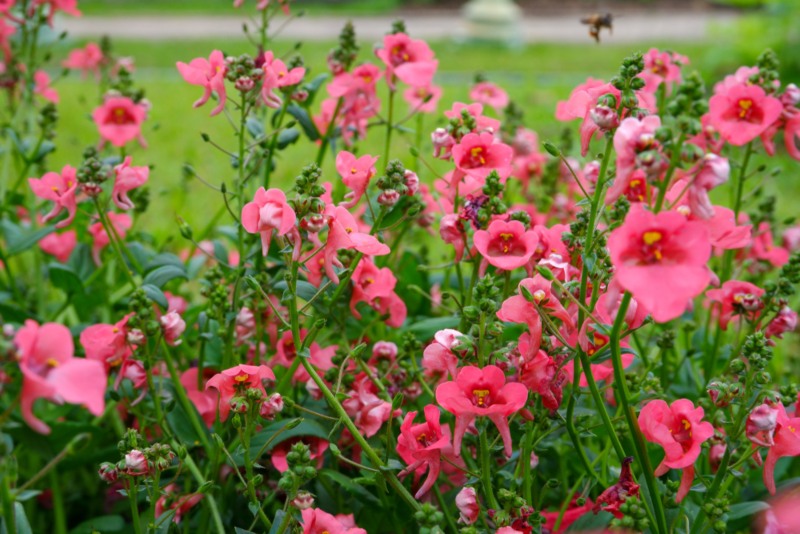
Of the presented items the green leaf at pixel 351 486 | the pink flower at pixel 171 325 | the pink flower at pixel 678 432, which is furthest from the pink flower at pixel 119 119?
the pink flower at pixel 678 432

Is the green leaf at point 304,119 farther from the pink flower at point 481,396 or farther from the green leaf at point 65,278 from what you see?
the pink flower at point 481,396

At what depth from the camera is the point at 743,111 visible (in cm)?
130

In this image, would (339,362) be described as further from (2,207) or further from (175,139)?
(175,139)

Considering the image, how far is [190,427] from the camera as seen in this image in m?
1.47

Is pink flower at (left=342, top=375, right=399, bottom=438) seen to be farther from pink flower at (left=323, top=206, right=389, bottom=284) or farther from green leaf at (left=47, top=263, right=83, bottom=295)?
green leaf at (left=47, top=263, right=83, bottom=295)

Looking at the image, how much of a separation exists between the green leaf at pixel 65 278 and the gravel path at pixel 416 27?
681 cm

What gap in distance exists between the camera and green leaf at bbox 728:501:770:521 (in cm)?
127

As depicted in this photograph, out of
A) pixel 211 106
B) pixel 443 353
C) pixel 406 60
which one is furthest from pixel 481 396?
pixel 211 106

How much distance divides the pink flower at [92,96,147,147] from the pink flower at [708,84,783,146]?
3.77 ft

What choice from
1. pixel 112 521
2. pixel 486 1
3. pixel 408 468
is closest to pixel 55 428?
pixel 112 521

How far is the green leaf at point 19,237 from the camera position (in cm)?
167

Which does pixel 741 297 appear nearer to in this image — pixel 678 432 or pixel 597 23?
pixel 678 432

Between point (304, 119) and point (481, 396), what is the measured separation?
0.77 metres

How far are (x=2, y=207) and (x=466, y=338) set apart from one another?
1131 mm
